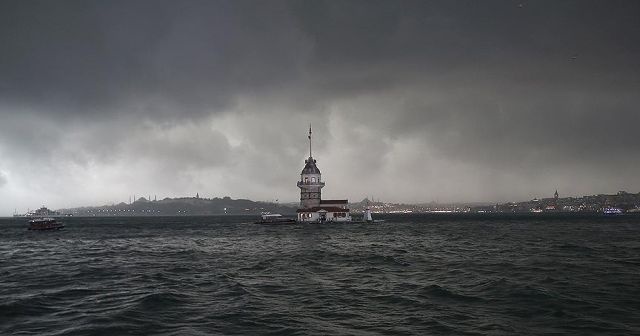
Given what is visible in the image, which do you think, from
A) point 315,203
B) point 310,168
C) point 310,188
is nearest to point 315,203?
point 315,203

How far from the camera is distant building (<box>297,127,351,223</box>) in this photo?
13200 cm

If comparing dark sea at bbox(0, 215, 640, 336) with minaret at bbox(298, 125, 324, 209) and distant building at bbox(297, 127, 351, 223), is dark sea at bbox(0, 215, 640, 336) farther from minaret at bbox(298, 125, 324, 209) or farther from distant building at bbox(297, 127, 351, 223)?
minaret at bbox(298, 125, 324, 209)

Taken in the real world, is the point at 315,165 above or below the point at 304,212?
above

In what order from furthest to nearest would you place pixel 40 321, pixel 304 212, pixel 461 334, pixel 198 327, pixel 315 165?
1. pixel 315 165
2. pixel 304 212
3. pixel 40 321
4. pixel 198 327
5. pixel 461 334

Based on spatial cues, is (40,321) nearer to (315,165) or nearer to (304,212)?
(304,212)

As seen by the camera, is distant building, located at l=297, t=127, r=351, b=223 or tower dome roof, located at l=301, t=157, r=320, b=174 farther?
tower dome roof, located at l=301, t=157, r=320, b=174

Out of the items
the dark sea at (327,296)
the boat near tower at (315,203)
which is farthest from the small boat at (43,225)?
the dark sea at (327,296)

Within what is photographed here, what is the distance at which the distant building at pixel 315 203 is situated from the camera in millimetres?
132000

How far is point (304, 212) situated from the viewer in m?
135

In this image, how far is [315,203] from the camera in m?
142

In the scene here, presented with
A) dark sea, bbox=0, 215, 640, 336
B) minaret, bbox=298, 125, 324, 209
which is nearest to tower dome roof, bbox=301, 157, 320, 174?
minaret, bbox=298, 125, 324, 209

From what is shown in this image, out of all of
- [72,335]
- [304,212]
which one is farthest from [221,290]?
[304,212]

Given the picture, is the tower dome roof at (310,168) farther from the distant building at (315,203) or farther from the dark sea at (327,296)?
the dark sea at (327,296)

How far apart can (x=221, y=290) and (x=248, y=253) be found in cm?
2645
